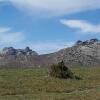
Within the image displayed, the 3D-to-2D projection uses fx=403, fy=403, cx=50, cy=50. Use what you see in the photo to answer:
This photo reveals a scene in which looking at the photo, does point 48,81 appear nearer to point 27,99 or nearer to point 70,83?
point 70,83

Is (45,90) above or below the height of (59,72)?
below

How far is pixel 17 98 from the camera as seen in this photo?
36094mm

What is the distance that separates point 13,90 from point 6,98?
7719mm

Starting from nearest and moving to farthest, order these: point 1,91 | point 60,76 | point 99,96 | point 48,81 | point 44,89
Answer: point 99,96 < point 1,91 < point 44,89 < point 48,81 < point 60,76

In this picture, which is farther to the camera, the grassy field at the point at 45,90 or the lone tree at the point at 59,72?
the lone tree at the point at 59,72

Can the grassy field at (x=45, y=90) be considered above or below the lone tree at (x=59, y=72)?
below

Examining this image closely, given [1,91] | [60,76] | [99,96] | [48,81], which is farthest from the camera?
[60,76]

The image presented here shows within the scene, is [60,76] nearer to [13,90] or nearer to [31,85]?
[31,85]

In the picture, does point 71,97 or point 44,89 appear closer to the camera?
point 71,97

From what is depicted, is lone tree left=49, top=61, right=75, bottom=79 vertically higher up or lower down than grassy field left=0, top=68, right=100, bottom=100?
higher up

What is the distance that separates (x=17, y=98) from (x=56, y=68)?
1111 inches

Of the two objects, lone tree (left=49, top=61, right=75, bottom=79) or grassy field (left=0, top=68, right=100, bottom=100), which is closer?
grassy field (left=0, top=68, right=100, bottom=100)

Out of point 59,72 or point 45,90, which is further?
point 59,72

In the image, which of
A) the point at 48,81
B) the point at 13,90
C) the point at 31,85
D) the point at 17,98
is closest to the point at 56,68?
the point at 48,81
